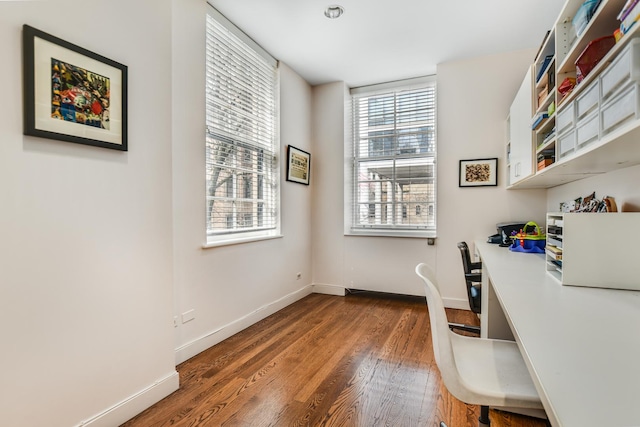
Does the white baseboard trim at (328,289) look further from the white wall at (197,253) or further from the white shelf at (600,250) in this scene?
the white shelf at (600,250)

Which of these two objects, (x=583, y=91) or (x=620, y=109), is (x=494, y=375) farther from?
(x=583, y=91)

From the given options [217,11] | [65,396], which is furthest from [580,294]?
[217,11]

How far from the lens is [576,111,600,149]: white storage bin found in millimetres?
1188

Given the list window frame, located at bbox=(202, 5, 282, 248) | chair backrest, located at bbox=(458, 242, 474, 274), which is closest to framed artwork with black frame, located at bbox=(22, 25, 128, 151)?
window frame, located at bbox=(202, 5, 282, 248)

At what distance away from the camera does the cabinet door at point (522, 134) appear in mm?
2260

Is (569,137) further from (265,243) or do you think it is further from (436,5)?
(265,243)

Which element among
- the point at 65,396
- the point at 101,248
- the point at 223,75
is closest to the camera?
the point at 65,396

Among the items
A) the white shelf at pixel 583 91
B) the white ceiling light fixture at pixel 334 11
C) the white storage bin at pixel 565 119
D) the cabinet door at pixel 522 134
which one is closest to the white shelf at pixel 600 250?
the white shelf at pixel 583 91

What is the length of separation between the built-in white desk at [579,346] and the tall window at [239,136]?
2.12m

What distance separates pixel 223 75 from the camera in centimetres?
273

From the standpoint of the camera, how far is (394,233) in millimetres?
3961

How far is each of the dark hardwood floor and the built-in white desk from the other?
0.82 metres

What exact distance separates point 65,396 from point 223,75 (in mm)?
2417

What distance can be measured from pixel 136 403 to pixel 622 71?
2513 millimetres
